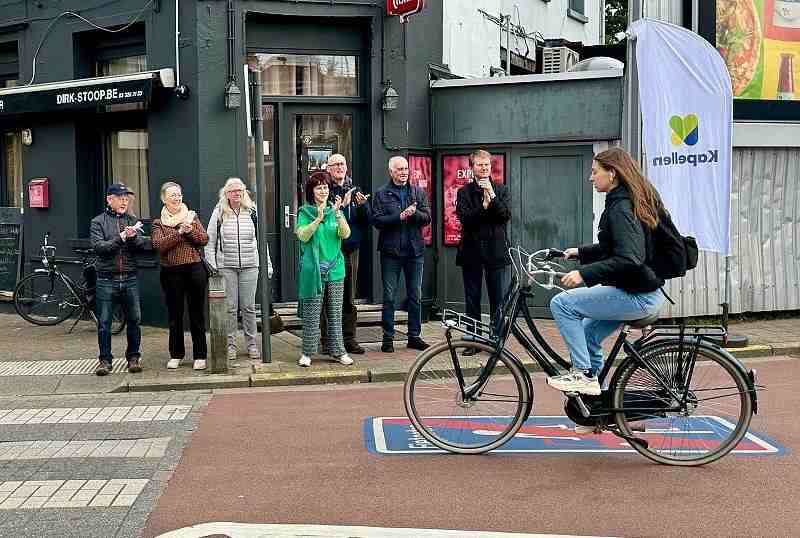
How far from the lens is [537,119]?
1348cm

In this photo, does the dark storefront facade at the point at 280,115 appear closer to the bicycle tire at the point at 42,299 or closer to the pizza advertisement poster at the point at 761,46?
the bicycle tire at the point at 42,299

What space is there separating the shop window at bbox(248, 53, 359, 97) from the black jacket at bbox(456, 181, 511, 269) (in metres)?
3.22

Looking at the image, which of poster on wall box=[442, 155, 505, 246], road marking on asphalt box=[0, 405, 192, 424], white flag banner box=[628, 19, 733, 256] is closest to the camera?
road marking on asphalt box=[0, 405, 192, 424]

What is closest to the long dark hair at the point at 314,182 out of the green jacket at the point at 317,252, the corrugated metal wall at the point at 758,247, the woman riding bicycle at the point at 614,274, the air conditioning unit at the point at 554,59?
the green jacket at the point at 317,252

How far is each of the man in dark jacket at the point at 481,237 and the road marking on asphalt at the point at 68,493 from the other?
17.5ft

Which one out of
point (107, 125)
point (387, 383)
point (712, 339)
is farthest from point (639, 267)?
point (107, 125)

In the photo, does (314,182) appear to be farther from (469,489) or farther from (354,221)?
(469,489)

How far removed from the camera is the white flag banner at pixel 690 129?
11.0 metres

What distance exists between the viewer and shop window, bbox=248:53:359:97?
1299cm

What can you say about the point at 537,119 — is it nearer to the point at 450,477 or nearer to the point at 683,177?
the point at 683,177

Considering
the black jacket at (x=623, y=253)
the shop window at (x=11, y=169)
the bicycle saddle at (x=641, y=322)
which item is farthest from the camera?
the shop window at (x=11, y=169)

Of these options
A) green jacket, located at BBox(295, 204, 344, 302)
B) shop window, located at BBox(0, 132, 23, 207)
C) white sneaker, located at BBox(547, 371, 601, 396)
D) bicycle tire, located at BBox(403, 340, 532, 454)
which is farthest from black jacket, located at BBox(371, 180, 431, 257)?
shop window, located at BBox(0, 132, 23, 207)

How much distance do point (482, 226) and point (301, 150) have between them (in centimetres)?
342

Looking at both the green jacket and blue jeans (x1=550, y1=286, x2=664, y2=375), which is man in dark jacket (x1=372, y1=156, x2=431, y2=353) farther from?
blue jeans (x1=550, y1=286, x2=664, y2=375)
